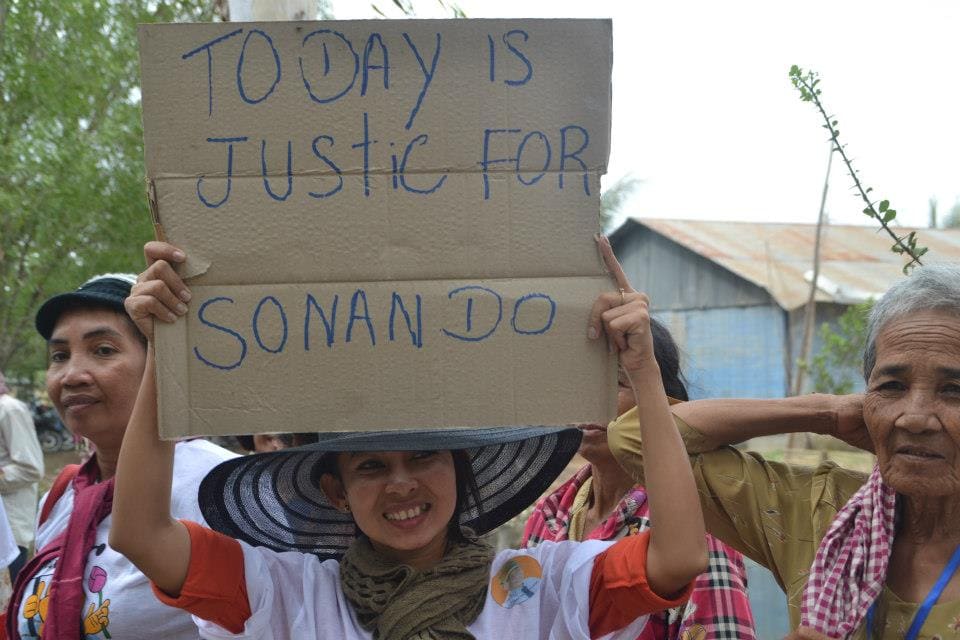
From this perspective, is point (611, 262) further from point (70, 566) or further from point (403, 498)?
point (70, 566)

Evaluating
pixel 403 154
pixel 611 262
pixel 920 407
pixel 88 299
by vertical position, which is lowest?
pixel 920 407

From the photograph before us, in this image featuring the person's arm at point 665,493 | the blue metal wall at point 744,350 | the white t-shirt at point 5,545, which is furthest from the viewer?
the blue metal wall at point 744,350

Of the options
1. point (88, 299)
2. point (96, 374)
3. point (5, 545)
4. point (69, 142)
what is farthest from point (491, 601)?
point (69, 142)

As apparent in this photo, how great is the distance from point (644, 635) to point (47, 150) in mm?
8706

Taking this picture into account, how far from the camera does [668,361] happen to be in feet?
9.53

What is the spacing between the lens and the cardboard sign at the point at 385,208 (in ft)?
5.59

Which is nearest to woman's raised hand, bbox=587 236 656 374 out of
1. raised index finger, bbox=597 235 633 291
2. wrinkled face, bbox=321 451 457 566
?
raised index finger, bbox=597 235 633 291

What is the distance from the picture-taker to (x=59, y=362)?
2668 mm

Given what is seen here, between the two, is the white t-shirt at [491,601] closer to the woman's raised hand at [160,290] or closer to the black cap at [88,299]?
the woman's raised hand at [160,290]

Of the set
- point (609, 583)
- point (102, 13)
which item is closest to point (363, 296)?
point (609, 583)

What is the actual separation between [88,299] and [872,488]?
1.95 metres

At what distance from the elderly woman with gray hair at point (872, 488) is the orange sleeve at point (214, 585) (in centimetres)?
91

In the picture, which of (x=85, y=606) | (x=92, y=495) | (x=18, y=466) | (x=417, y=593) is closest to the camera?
(x=417, y=593)

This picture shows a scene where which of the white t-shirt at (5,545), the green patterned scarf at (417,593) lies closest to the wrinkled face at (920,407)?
the green patterned scarf at (417,593)
